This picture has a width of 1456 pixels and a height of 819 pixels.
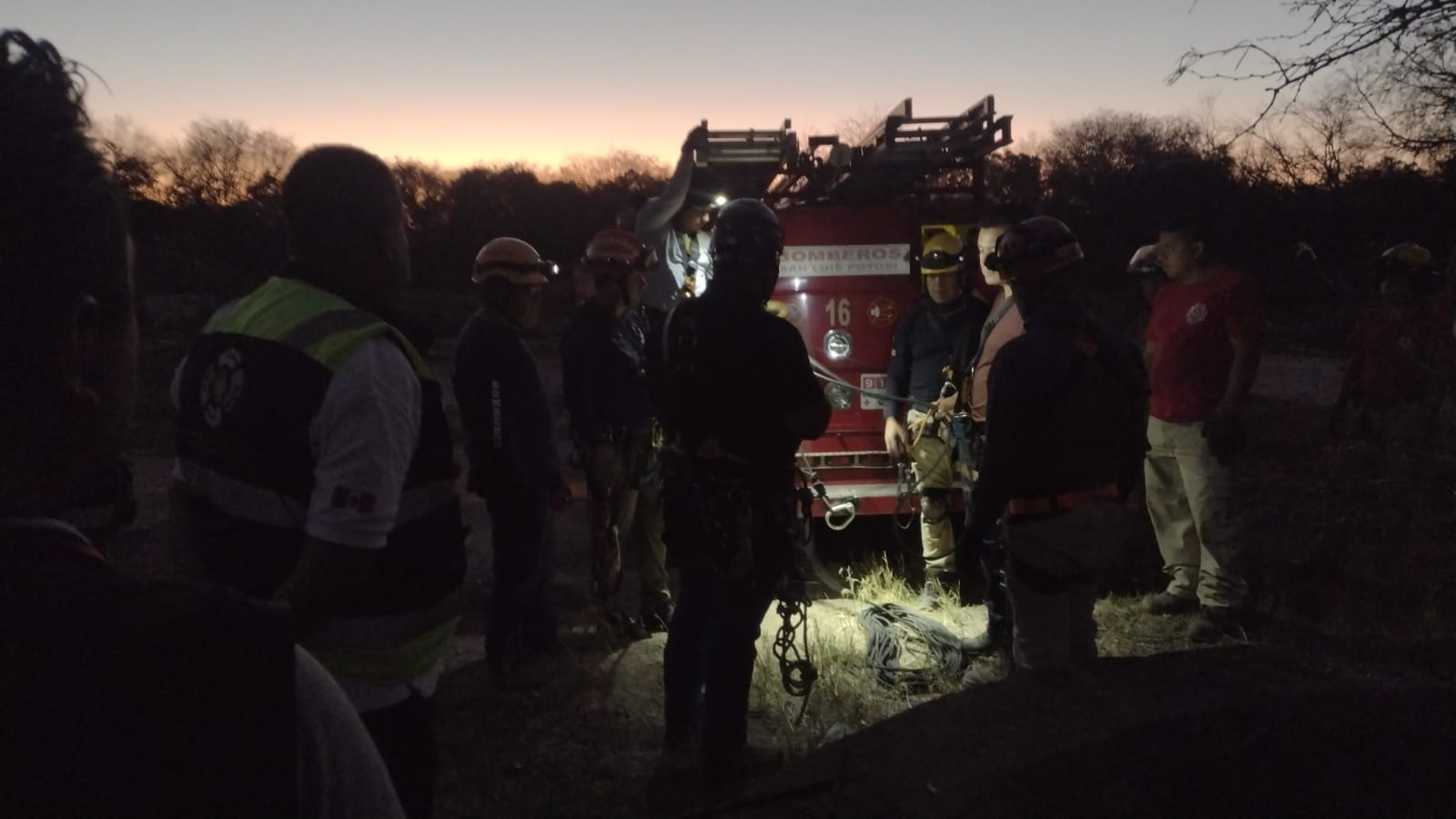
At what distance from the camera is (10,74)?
0.86 meters

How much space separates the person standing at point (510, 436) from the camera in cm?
454

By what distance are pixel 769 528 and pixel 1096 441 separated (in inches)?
44.2

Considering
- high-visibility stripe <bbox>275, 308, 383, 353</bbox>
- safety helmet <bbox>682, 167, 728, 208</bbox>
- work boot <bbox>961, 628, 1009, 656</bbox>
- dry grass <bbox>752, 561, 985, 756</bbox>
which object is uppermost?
safety helmet <bbox>682, 167, 728, 208</bbox>

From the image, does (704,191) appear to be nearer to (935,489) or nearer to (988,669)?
(935,489)

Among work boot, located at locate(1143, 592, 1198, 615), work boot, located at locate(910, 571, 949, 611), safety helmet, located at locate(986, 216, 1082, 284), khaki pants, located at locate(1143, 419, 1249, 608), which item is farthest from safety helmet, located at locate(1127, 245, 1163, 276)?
safety helmet, located at locate(986, 216, 1082, 284)

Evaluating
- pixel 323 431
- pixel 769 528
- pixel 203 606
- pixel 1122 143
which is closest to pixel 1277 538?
pixel 769 528

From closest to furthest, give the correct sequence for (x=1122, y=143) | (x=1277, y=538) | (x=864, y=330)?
(x=864, y=330) < (x=1277, y=538) < (x=1122, y=143)

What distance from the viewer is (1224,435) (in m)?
5.13

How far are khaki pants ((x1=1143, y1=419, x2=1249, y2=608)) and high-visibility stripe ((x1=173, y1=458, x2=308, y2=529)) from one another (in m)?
4.28

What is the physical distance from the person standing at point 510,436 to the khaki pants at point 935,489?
216 centimetres

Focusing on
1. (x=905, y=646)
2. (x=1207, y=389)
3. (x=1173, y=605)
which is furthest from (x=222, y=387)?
(x=1173, y=605)

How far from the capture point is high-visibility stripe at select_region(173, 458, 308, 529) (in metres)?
1.82

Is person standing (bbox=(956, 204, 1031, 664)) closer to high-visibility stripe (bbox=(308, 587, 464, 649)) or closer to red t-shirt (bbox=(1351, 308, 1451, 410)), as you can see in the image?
red t-shirt (bbox=(1351, 308, 1451, 410))

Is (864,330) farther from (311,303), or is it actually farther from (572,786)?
(311,303)
